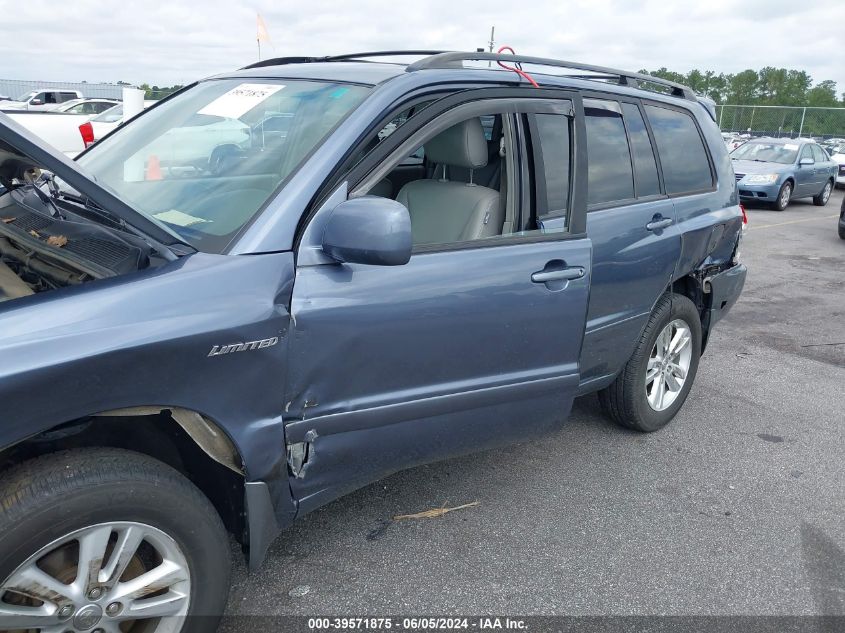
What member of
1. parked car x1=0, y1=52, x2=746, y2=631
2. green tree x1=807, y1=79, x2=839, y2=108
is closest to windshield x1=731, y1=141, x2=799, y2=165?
parked car x1=0, y1=52, x2=746, y2=631

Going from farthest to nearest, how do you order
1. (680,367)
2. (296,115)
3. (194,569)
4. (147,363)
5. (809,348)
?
(809,348)
(680,367)
(296,115)
(194,569)
(147,363)

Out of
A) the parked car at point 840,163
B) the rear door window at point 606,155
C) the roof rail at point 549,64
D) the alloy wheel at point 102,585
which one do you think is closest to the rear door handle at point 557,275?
the rear door window at point 606,155

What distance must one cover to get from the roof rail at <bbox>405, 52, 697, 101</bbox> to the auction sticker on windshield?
609mm

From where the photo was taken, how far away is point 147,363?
6.04 feet

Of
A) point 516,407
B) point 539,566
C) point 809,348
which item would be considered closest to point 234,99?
point 516,407

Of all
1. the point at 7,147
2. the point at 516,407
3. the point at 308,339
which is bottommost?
the point at 516,407

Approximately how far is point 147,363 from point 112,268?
395mm

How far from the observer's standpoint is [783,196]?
14.8 metres

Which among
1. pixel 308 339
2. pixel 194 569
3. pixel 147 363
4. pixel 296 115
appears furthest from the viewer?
pixel 296 115

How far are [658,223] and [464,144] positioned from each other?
1.16 m

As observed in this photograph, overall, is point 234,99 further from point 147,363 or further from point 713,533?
point 713,533

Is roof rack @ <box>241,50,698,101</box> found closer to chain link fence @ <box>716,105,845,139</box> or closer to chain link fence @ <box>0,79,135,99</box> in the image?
chain link fence @ <box>716,105,845,139</box>

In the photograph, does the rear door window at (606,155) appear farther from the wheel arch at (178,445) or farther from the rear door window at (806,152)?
the rear door window at (806,152)

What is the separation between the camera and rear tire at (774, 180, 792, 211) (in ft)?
47.9
